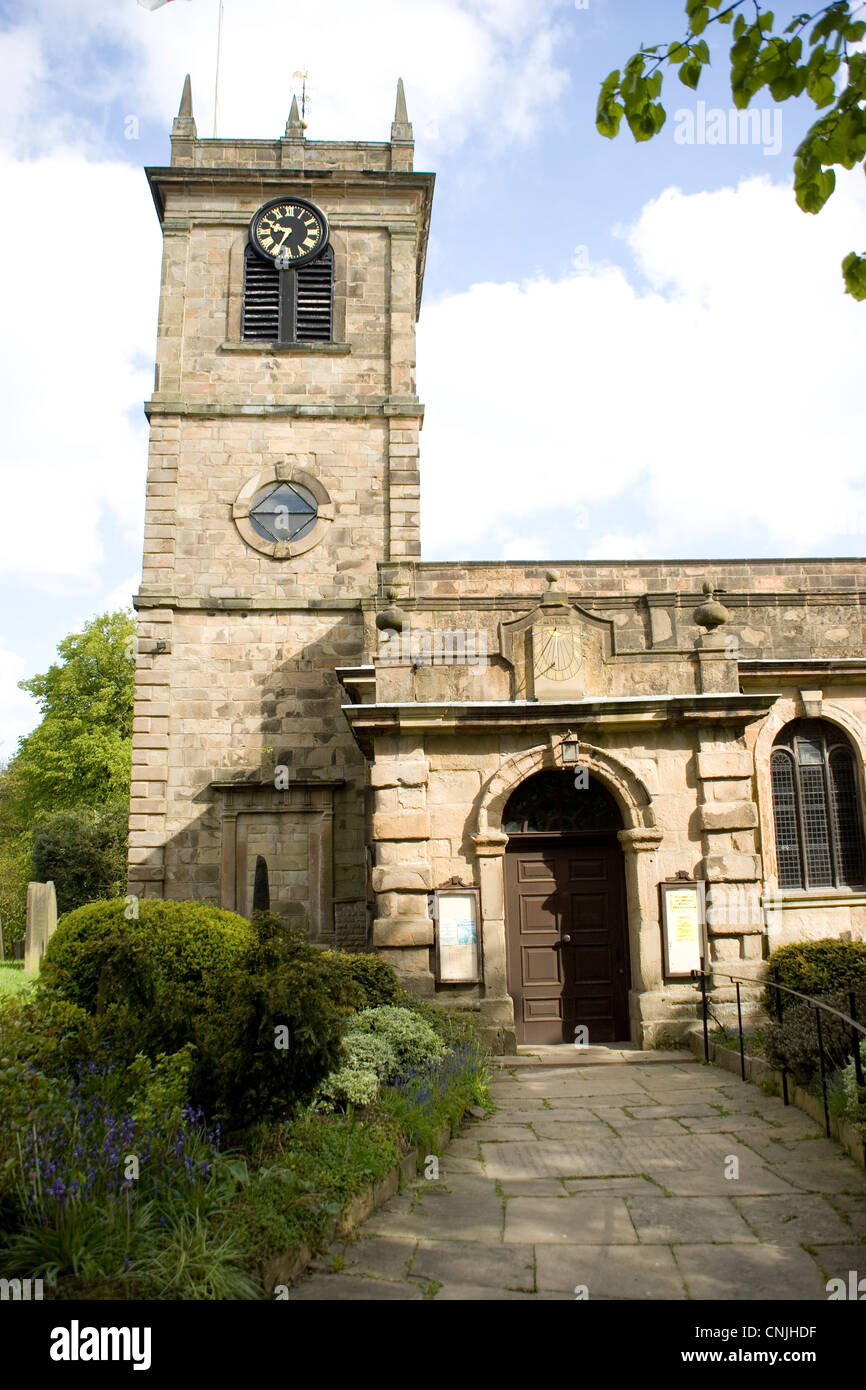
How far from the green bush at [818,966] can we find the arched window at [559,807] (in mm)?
A: 2445

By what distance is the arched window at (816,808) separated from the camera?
542 inches

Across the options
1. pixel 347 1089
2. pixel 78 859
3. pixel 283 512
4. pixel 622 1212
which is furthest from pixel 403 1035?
pixel 78 859

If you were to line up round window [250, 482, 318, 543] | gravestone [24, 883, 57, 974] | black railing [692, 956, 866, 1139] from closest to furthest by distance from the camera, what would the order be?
black railing [692, 956, 866, 1139], round window [250, 482, 318, 543], gravestone [24, 883, 57, 974]

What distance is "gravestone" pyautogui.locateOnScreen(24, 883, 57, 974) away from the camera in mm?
17953

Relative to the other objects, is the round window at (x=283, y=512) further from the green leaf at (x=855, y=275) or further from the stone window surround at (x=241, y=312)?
the green leaf at (x=855, y=275)

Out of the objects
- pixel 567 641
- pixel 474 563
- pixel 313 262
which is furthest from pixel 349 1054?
pixel 313 262

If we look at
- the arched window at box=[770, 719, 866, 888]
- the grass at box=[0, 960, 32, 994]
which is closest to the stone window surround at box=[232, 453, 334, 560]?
the grass at box=[0, 960, 32, 994]

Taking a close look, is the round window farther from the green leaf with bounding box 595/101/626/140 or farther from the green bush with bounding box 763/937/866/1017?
the green leaf with bounding box 595/101/626/140

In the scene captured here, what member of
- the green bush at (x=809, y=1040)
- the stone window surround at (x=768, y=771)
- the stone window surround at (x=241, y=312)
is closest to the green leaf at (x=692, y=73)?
the green bush at (x=809, y=1040)

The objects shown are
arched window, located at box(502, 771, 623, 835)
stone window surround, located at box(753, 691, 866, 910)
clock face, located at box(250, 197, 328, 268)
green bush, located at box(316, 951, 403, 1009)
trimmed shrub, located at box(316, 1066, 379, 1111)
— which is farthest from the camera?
clock face, located at box(250, 197, 328, 268)

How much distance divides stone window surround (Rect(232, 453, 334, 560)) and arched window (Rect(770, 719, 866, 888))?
870 centimetres

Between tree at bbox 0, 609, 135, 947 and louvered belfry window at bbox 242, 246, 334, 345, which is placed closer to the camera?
louvered belfry window at bbox 242, 246, 334, 345

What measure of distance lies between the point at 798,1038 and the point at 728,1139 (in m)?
1.31

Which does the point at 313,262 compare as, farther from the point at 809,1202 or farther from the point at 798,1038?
the point at 809,1202
